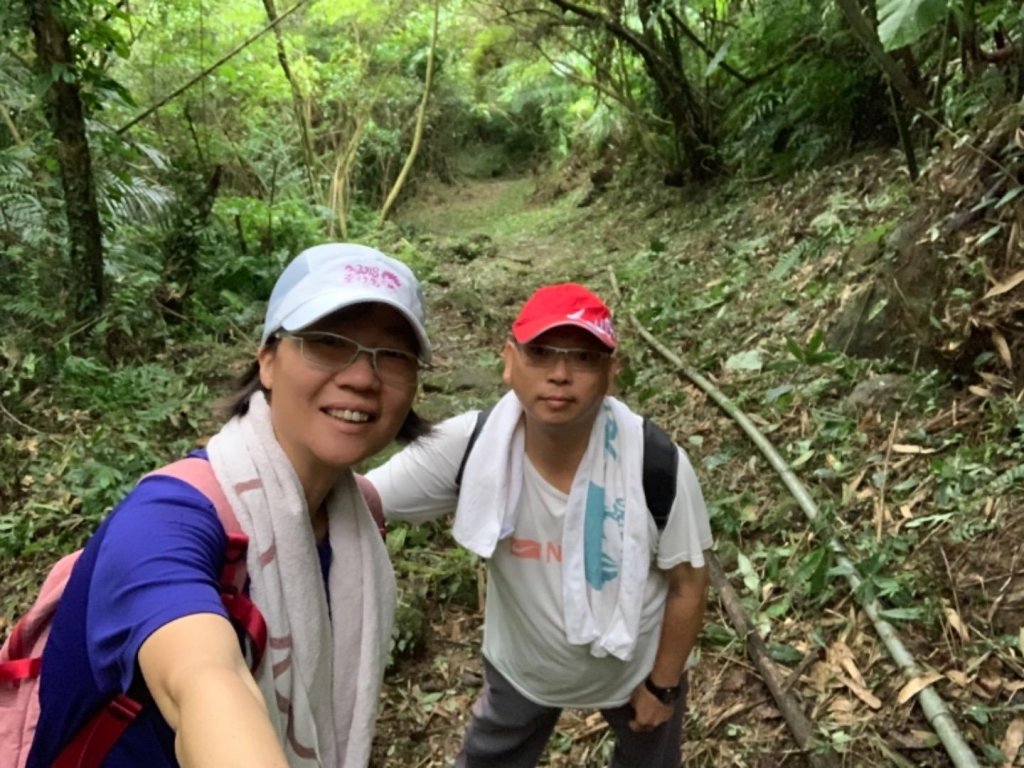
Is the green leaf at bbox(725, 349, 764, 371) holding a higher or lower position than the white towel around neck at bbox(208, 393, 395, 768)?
lower

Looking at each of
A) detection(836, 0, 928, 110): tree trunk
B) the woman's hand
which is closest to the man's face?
the woman's hand

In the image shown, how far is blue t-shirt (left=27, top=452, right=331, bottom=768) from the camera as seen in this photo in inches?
39.8

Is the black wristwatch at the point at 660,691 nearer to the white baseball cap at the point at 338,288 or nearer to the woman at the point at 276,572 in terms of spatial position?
the woman at the point at 276,572

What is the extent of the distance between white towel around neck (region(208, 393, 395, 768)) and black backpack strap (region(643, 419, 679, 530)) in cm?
73

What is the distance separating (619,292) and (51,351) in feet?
16.0

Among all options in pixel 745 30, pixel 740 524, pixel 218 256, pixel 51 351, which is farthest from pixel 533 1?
pixel 740 524

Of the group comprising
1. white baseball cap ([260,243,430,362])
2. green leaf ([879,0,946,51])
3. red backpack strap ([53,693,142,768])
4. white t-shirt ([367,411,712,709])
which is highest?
green leaf ([879,0,946,51])

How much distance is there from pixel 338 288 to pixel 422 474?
2.68ft

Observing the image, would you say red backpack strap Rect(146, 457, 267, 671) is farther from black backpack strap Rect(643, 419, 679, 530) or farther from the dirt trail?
the dirt trail

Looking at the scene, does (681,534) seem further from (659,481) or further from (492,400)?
(492,400)

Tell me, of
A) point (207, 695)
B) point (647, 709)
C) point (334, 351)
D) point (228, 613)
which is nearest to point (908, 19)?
point (647, 709)

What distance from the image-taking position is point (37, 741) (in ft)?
→ 3.65

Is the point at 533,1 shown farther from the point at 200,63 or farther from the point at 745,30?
the point at 200,63

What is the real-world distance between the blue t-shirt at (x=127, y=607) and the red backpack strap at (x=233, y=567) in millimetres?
15
